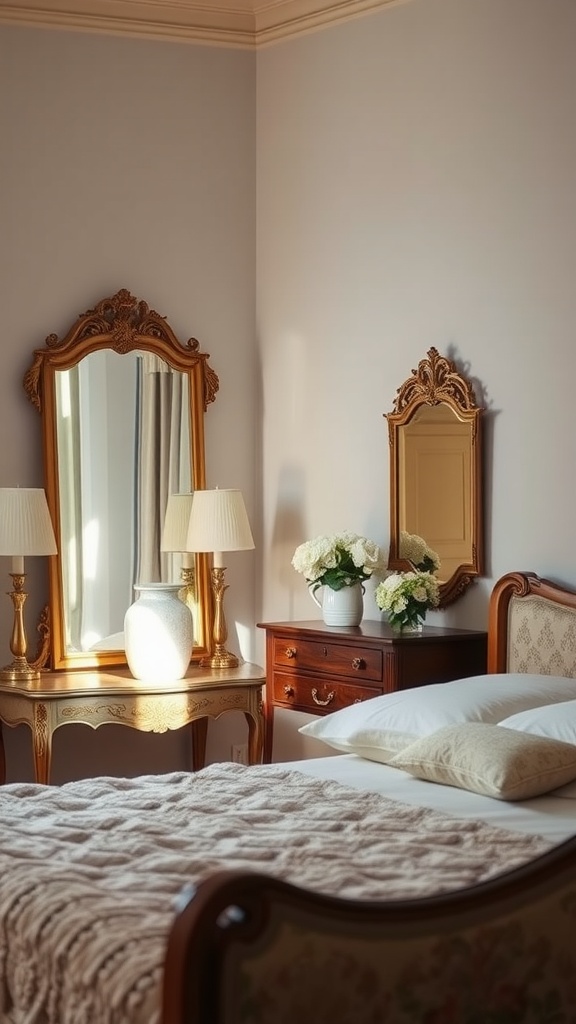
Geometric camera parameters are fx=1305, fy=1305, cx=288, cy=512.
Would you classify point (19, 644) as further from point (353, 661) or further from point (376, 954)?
point (376, 954)

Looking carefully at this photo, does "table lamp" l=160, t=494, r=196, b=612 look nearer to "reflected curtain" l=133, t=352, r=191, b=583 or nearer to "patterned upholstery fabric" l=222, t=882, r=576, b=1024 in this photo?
"reflected curtain" l=133, t=352, r=191, b=583

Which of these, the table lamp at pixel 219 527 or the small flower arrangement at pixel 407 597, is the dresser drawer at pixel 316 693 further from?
the table lamp at pixel 219 527

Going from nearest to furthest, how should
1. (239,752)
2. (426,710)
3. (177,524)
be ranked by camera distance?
1. (426,710)
2. (177,524)
3. (239,752)

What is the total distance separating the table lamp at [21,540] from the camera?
14.5ft

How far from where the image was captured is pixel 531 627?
394 centimetres

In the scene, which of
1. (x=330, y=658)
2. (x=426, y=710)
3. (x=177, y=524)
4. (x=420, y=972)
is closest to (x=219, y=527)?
(x=177, y=524)

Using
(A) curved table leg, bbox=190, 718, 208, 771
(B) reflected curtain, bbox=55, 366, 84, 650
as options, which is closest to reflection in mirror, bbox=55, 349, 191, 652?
(B) reflected curtain, bbox=55, 366, 84, 650

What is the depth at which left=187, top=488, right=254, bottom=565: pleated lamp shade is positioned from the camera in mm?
4707

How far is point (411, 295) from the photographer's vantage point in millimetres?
4578

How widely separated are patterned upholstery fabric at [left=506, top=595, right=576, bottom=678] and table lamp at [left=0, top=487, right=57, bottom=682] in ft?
5.25

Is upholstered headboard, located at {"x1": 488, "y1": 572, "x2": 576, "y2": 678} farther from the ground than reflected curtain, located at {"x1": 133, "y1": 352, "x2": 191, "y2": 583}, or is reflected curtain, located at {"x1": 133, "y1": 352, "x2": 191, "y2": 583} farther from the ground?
reflected curtain, located at {"x1": 133, "y1": 352, "x2": 191, "y2": 583}

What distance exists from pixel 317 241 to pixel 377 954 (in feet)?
11.9

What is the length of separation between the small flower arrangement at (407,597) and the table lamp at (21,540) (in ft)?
3.82

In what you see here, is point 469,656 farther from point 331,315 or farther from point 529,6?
point 529,6
